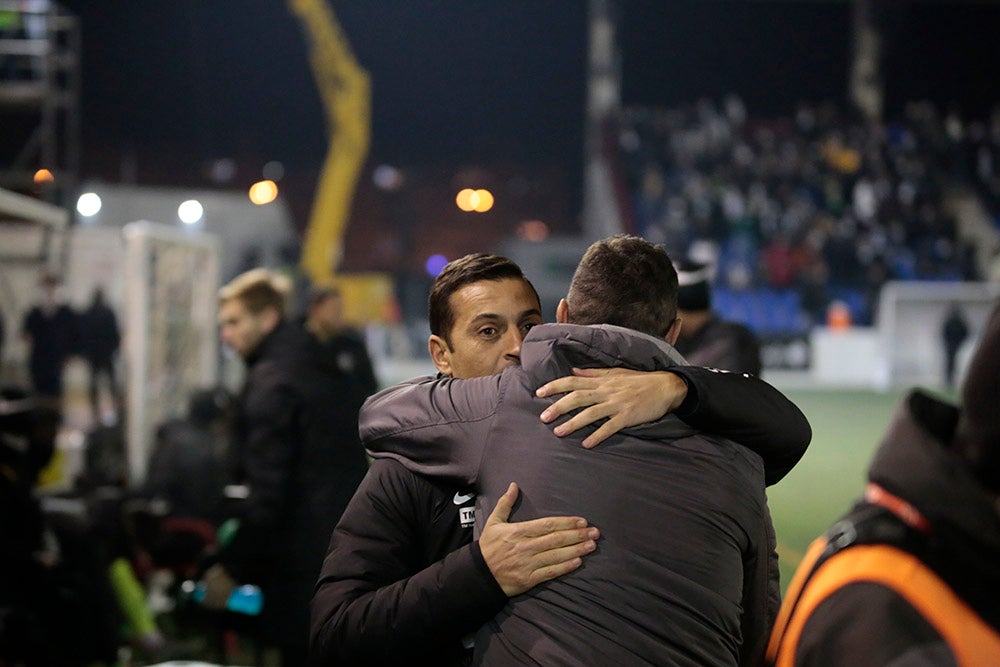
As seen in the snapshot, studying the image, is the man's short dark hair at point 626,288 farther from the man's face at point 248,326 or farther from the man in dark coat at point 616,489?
the man's face at point 248,326

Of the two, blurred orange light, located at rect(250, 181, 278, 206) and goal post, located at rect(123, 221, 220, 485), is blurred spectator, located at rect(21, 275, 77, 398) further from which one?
blurred orange light, located at rect(250, 181, 278, 206)

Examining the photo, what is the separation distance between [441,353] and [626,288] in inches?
17.0

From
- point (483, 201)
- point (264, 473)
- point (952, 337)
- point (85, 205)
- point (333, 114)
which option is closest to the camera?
point (264, 473)

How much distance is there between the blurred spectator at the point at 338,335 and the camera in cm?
526

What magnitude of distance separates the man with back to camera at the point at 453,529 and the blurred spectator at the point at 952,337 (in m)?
20.7

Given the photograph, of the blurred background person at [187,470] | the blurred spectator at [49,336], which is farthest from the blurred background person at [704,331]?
the blurred spectator at [49,336]

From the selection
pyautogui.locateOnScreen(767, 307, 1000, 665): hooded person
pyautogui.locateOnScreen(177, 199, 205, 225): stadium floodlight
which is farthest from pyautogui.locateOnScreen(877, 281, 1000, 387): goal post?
pyautogui.locateOnScreen(767, 307, 1000, 665): hooded person

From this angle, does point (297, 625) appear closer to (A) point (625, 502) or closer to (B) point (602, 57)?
(A) point (625, 502)

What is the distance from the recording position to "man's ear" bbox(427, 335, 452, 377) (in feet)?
6.56

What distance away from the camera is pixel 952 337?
21.0 meters

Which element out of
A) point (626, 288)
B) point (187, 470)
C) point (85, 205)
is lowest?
point (187, 470)

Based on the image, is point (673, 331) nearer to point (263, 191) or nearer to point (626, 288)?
point (626, 288)

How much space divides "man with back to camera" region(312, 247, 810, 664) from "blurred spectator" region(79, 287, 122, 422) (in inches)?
203

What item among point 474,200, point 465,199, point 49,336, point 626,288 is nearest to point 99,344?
point 49,336
